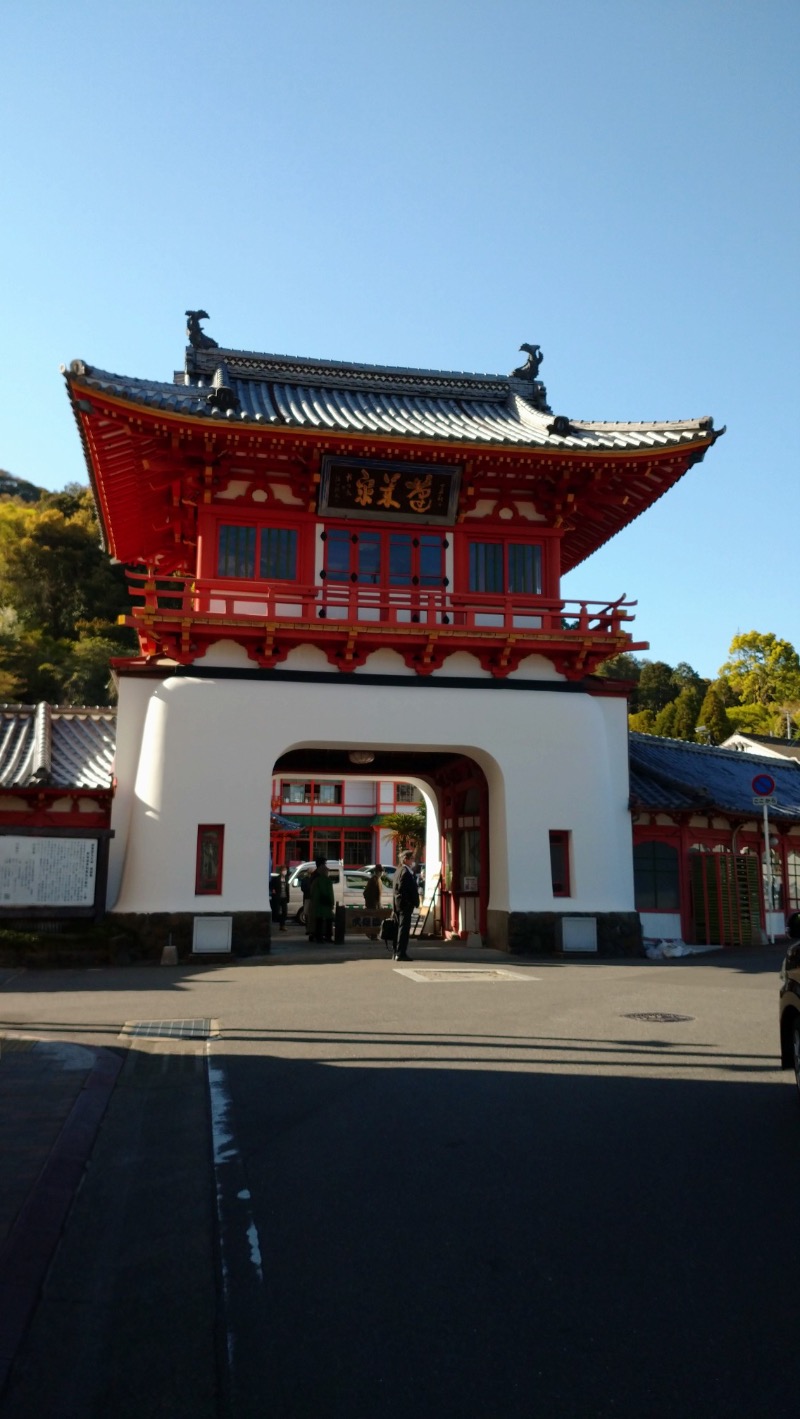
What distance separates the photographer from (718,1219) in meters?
4.74

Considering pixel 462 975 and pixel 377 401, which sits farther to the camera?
pixel 377 401

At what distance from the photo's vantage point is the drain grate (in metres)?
9.55

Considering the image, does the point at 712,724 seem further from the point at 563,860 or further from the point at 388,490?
the point at 388,490

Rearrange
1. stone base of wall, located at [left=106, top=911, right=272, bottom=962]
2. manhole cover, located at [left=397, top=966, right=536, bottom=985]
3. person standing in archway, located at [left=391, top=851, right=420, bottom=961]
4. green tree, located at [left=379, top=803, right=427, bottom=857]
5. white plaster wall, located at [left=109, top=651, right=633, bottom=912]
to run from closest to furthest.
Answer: manhole cover, located at [left=397, top=966, right=536, bottom=985] → person standing in archway, located at [left=391, top=851, right=420, bottom=961] → stone base of wall, located at [left=106, top=911, right=272, bottom=962] → white plaster wall, located at [left=109, top=651, right=633, bottom=912] → green tree, located at [left=379, top=803, right=427, bottom=857]

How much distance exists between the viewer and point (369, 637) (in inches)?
723

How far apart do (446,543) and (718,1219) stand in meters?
16.0

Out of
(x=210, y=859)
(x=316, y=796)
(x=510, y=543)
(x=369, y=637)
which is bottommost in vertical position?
(x=210, y=859)

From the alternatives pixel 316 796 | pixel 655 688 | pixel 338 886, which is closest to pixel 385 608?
pixel 338 886

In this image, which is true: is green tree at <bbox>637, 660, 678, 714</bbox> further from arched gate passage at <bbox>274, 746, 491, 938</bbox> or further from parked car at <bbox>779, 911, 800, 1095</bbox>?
parked car at <bbox>779, 911, 800, 1095</bbox>

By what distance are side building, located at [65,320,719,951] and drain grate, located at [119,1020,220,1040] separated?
695 cm

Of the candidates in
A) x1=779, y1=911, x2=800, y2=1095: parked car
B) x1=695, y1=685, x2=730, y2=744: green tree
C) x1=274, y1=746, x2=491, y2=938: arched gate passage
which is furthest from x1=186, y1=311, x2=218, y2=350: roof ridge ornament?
x1=695, y1=685, x2=730, y2=744: green tree

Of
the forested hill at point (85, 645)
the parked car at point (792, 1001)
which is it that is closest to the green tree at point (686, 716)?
the forested hill at point (85, 645)

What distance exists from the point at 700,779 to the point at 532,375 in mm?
10245

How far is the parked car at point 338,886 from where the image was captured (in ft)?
113
